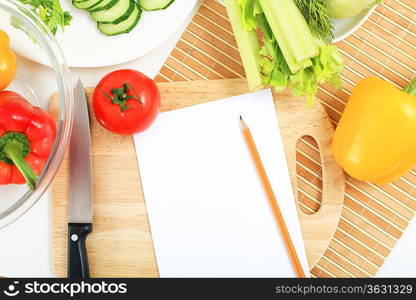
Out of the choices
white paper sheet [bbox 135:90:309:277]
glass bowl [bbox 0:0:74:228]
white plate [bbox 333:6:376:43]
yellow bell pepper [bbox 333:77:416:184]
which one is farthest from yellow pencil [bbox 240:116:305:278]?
glass bowl [bbox 0:0:74:228]

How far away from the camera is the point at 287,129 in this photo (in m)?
1.24

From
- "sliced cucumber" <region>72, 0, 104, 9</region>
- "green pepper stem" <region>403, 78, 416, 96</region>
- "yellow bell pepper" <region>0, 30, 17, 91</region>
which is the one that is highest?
"sliced cucumber" <region>72, 0, 104, 9</region>

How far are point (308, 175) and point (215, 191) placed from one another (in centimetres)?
21

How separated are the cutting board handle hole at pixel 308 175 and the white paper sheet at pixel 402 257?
0.20 meters

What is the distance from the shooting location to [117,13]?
1.20 metres

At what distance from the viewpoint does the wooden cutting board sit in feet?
4.02

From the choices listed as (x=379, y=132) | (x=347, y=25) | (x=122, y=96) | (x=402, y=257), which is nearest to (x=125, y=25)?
(x=122, y=96)

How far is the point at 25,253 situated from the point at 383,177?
0.82 metres

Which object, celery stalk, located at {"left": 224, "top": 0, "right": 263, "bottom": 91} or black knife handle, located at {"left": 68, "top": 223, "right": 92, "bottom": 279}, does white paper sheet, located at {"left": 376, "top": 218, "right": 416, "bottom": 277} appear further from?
black knife handle, located at {"left": 68, "top": 223, "right": 92, "bottom": 279}

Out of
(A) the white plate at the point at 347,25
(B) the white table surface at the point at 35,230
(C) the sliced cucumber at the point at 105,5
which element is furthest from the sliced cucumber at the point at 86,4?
(A) the white plate at the point at 347,25

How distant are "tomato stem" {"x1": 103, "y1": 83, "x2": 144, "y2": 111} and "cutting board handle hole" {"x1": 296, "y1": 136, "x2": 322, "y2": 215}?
382 millimetres

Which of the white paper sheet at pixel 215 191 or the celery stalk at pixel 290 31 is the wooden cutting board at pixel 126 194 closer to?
the white paper sheet at pixel 215 191

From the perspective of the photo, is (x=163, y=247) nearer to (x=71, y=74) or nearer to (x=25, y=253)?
(x=25, y=253)

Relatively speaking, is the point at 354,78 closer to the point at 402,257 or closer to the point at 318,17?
the point at 318,17
